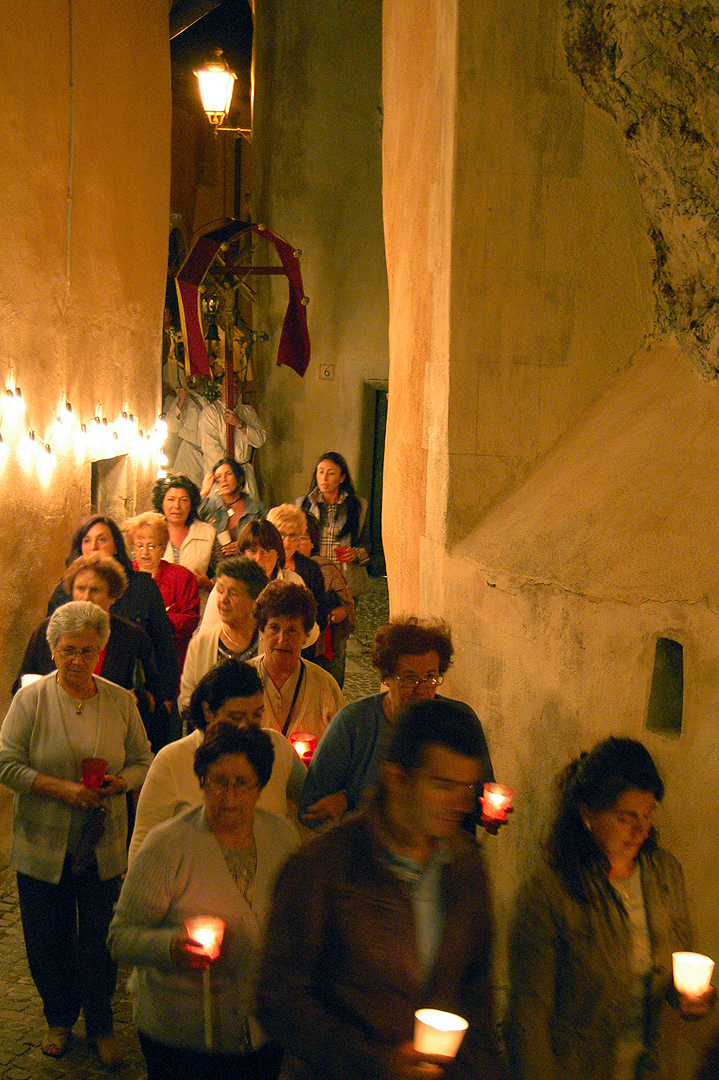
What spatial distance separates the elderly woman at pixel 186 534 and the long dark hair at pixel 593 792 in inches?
179

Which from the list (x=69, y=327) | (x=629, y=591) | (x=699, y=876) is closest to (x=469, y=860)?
(x=699, y=876)

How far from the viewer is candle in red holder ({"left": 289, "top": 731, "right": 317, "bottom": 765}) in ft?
12.8

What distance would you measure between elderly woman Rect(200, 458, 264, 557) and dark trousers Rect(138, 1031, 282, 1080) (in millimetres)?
4826

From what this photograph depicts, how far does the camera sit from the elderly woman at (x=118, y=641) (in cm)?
479

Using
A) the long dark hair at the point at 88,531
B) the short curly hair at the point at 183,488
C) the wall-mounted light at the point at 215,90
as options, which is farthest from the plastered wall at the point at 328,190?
the long dark hair at the point at 88,531

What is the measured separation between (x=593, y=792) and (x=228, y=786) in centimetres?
93

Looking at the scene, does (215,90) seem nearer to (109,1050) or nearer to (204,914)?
(109,1050)

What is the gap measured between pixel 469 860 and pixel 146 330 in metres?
8.48

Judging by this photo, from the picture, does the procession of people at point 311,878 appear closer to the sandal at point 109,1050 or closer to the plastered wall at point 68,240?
the sandal at point 109,1050

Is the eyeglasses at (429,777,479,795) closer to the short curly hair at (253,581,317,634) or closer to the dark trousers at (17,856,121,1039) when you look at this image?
the short curly hair at (253,581,317,634)

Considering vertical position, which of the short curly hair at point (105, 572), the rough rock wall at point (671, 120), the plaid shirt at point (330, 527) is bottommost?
the short curly hair at point (105, 572)

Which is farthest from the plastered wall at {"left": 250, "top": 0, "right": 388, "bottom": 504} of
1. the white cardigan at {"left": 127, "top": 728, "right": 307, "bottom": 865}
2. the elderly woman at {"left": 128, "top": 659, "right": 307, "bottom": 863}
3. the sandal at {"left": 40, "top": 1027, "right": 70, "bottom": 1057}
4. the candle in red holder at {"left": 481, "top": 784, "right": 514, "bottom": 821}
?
the white cardigan at {"left": 127, "top": 728, "right": 307, "bottom": 865}

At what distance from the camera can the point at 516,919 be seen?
256cm

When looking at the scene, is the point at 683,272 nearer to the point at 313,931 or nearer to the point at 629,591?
the point at 629,591
